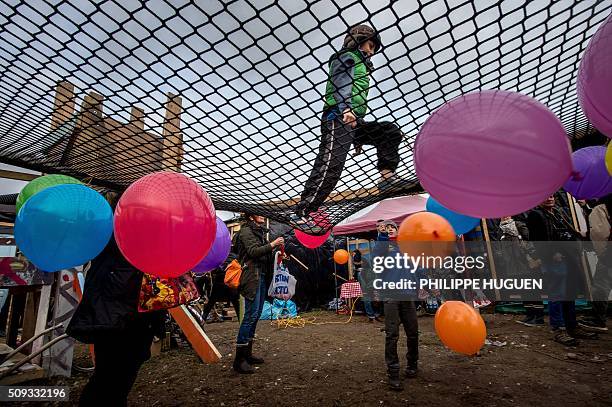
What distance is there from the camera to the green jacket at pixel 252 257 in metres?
2.70

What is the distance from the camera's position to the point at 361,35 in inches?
56.6

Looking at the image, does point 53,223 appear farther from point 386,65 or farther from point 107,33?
point 386,65

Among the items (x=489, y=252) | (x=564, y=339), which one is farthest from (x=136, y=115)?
(x=489, y=252)

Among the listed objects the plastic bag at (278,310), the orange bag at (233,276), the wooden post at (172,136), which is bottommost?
the plastic bag at (278,310)

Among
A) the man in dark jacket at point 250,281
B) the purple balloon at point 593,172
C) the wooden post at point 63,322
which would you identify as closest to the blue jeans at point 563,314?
the purple balloon at point 593,172

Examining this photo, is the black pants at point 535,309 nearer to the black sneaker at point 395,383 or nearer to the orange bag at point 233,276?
the black sneaker at point 395,383

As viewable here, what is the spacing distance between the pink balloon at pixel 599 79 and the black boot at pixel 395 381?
1.86m

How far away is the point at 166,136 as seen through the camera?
198 centimetres

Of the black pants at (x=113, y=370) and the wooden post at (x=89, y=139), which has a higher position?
the wooden post at (x=89, y=139)

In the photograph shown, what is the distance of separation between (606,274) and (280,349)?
3.70 metres

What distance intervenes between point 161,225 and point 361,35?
1.24m

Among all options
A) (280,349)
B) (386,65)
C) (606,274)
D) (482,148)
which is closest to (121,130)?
(386,65)

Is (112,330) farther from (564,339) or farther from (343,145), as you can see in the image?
(564,339)

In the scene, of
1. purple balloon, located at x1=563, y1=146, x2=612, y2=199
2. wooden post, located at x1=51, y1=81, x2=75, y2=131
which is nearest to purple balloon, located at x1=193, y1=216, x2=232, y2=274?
wooden post, located at x1=51, y1=81, x2=75, y2=131
